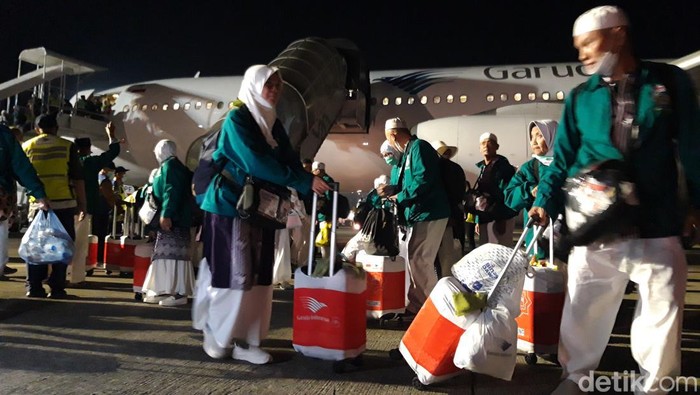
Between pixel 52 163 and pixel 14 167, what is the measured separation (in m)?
Answer: 0.93

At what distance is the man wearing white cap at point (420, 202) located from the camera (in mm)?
4398

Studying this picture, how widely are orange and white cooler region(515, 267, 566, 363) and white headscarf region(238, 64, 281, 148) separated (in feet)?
6.16

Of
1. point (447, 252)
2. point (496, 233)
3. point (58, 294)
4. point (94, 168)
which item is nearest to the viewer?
point (447, 252)

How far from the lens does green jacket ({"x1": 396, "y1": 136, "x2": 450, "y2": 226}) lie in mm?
4375

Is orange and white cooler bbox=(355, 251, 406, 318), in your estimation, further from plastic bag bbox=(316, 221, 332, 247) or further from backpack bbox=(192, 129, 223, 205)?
plastic bag bbox=(316, 221, 332, 247)

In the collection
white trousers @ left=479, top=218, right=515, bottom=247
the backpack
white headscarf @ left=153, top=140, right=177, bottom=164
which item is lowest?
white trousers @ left=479, top=218, right=515, bottom=247

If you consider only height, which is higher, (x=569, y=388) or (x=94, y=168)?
(x=94, y=168)

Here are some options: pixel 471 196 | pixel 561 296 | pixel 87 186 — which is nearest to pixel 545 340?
pixel 561 296

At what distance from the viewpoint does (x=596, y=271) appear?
2.44 metres

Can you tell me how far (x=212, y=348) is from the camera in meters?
3.49

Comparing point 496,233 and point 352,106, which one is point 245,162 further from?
point 352,106

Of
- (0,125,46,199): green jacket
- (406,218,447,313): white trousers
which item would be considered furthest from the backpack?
(0,125,46,199): green jacket

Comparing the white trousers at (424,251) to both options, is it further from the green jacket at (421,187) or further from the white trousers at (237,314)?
the white trousers at (237,314)

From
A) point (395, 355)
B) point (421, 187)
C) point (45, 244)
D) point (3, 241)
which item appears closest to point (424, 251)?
point (421, 187)
